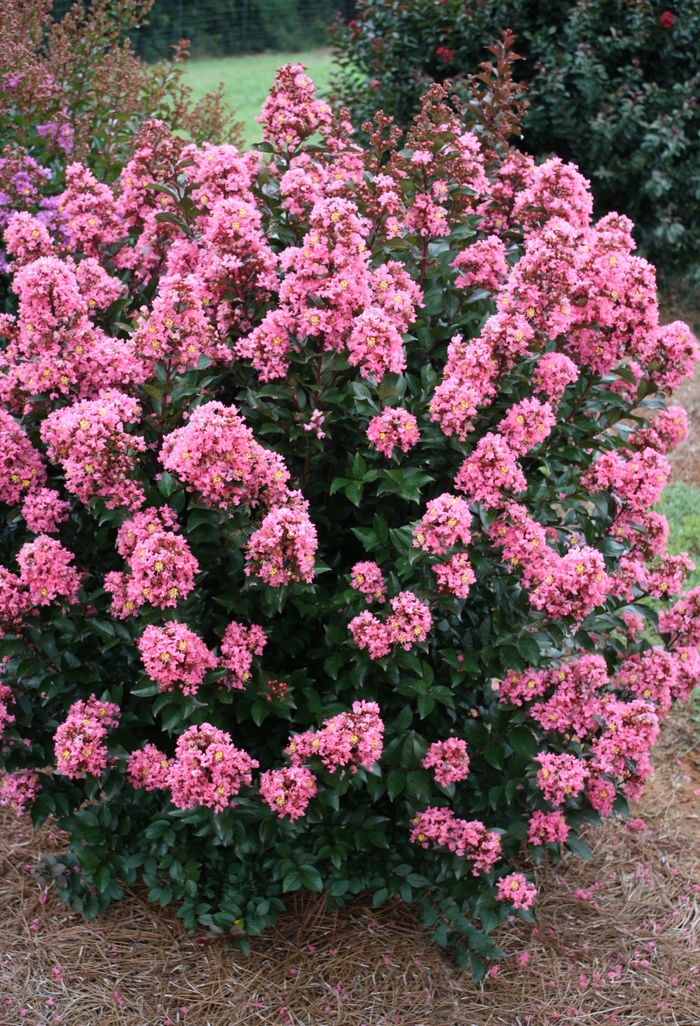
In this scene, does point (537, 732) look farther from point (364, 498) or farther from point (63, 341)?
point (63, 341)

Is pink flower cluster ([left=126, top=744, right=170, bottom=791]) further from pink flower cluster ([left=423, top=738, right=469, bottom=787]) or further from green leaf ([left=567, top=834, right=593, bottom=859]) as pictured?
green leaf ([left=567, top=834, right=593, bottom=859])

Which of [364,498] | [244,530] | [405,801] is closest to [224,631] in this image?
[244,530]

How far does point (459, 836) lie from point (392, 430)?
105 cm

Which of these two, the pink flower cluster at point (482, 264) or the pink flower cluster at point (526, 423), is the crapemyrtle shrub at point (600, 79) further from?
the pink flower cluster at point (526, 423)

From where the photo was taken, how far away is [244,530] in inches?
78.5

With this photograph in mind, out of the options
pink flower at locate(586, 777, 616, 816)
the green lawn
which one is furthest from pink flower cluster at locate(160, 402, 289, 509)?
the green lawn

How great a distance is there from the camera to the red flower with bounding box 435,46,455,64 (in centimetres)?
660

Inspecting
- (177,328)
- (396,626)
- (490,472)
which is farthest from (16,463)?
(490,472)

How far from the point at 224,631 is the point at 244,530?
323mm

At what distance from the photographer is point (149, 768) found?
2.26 meters

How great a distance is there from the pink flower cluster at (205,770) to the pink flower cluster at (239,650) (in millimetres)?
151

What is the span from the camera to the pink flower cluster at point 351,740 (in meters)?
2.03

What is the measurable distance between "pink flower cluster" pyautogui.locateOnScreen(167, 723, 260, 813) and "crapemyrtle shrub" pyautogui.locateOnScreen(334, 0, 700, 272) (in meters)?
5.52

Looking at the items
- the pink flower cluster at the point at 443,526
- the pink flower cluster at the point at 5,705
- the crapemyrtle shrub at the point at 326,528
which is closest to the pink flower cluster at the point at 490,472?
the crapemyrtle shrub at the point at 326,528
